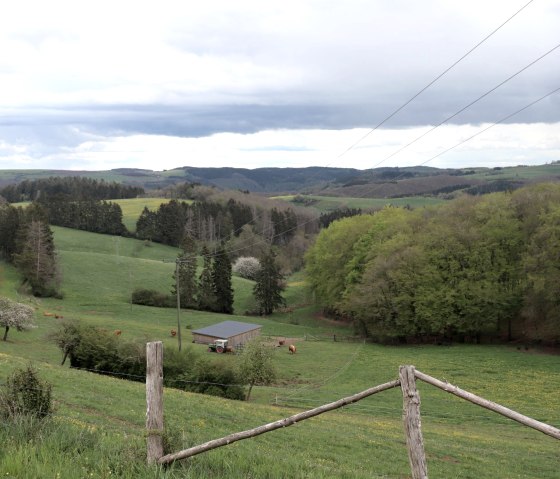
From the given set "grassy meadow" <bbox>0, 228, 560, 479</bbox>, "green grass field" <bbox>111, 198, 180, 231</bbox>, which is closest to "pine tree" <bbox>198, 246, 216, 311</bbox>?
→ "grassy meadow" <bbox>0, 228, 560, 479</bbox>

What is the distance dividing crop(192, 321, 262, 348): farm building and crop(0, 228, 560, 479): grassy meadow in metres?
2.52

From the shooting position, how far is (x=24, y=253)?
84062 millimetres

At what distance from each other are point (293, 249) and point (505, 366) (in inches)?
4055

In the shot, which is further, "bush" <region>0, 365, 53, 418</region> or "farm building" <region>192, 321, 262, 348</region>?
"farm building" <region>192, 321, 262, 348</region>

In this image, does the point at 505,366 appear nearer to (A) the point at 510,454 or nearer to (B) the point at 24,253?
(A) the point at 510,454

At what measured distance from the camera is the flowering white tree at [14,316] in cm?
4378

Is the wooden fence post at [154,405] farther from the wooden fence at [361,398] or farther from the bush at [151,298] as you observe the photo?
the bush at [151,298]

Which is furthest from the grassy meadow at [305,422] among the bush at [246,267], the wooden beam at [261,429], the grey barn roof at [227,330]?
the bush at [246,267]

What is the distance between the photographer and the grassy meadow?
7281 mm

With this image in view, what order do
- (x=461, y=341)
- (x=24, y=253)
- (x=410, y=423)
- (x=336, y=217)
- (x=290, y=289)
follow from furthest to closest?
(x=336, y=217), (x=290, y=289), (x=24, y=253), (x=461, y=341), (x=410, y=423)

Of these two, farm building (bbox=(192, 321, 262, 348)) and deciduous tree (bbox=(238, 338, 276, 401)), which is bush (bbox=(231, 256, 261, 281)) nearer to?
farm building (bbox=(192, 321, 262, 348))

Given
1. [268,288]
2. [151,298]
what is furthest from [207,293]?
[268,288]

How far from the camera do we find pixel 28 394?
32.8ft

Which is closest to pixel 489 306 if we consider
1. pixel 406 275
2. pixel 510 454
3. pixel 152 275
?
pixel 406 275
